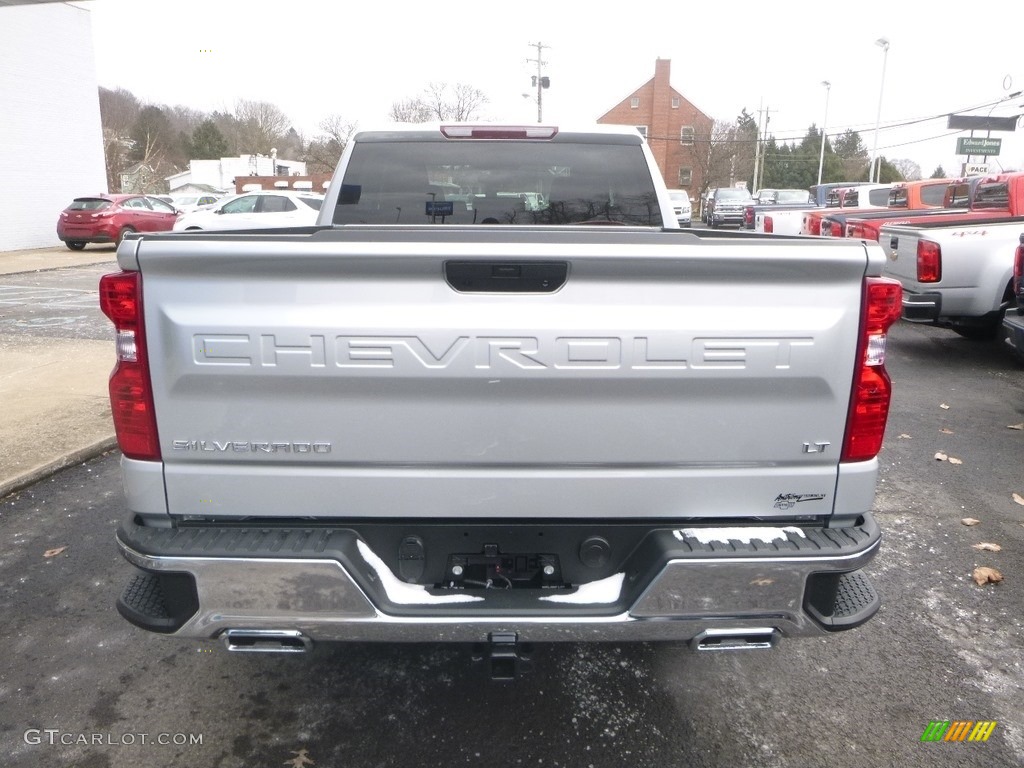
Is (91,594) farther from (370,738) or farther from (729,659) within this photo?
(729,659)

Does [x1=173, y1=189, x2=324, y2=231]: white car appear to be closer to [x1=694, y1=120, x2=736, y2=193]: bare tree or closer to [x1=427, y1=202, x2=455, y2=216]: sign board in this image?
[x1=427, y1=202, x2=455, y2=216]: sign board

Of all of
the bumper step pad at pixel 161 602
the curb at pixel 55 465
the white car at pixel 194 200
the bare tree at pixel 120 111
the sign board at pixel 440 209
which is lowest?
the curb at pixel 55 465

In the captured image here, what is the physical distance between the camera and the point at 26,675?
120 inches

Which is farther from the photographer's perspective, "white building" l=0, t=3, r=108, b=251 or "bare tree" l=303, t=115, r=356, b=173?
"bare tree" l=303, t=115, r=356, b=173

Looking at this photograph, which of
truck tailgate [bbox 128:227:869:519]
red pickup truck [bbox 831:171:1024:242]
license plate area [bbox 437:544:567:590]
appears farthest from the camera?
red pickup truck [bbox 831:171:1024:242]

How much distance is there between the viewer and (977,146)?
103 feet

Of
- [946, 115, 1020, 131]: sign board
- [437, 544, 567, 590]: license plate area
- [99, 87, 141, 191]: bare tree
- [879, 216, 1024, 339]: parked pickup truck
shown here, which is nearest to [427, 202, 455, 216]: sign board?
[437, 544, 567, 590]: license plate area

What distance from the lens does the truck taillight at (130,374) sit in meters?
2.12

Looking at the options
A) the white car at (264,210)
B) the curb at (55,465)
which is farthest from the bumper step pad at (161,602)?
the white car at (264,210)

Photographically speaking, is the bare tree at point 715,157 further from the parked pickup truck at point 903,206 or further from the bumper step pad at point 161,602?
the bumper step pad at point 161,602

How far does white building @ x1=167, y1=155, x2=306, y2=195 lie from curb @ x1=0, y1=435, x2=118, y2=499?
6172cm

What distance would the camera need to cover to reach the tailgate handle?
2.12m

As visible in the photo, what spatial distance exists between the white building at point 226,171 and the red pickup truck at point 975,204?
58.7 metres

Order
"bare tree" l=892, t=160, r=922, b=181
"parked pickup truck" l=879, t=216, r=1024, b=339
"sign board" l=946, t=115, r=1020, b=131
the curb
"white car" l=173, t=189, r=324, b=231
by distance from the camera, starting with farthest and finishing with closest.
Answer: "bare tree" l=892, t=160, r=922, b=181, "sign board" l=946, t=115, r=1020, b=131, "white car" l=173, t=189, r=324, b=231, "parked pickup truck" l=879, t=216, r=1024, b=339, the curb
